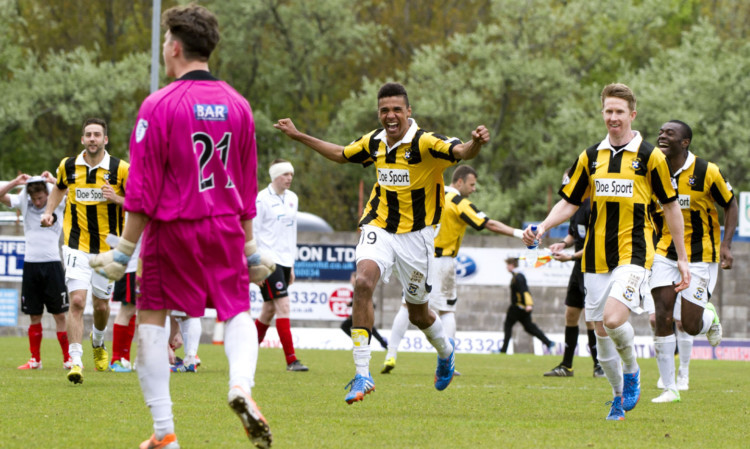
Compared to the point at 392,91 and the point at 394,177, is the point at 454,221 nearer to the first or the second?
the point at 394,177


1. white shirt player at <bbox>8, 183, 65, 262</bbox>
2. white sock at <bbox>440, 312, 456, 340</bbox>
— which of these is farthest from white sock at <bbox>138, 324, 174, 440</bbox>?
white sock at <bbox>440, 312, 456, 340</bbox>

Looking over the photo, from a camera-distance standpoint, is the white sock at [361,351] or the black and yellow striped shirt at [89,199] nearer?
the white sock at [361,351]

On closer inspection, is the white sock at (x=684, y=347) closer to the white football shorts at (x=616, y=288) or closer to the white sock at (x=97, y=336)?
the white football shorts at (x=616, y=288)

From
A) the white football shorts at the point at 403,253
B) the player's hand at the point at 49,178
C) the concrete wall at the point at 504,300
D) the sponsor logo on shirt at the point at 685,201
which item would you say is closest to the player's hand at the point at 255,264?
the white football shorts at the point at 403,253

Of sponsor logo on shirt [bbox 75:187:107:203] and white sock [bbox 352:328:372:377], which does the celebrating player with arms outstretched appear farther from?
sponsor logo on shirt [bbox 75:187:107:203]

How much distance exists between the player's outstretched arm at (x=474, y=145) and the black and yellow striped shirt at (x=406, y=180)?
1.02 feet

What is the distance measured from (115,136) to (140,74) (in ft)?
12.7

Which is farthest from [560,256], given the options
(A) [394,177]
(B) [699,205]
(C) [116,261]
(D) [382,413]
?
(C) [116,261]

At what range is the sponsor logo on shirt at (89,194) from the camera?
448 inches

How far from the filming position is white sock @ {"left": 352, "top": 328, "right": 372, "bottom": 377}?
27.3 feet

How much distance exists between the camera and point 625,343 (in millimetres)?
7816

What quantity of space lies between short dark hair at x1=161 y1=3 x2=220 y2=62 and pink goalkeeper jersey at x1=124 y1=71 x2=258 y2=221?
0.13 m

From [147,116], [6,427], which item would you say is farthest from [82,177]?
[147,116]

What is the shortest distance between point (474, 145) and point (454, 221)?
210 inches
